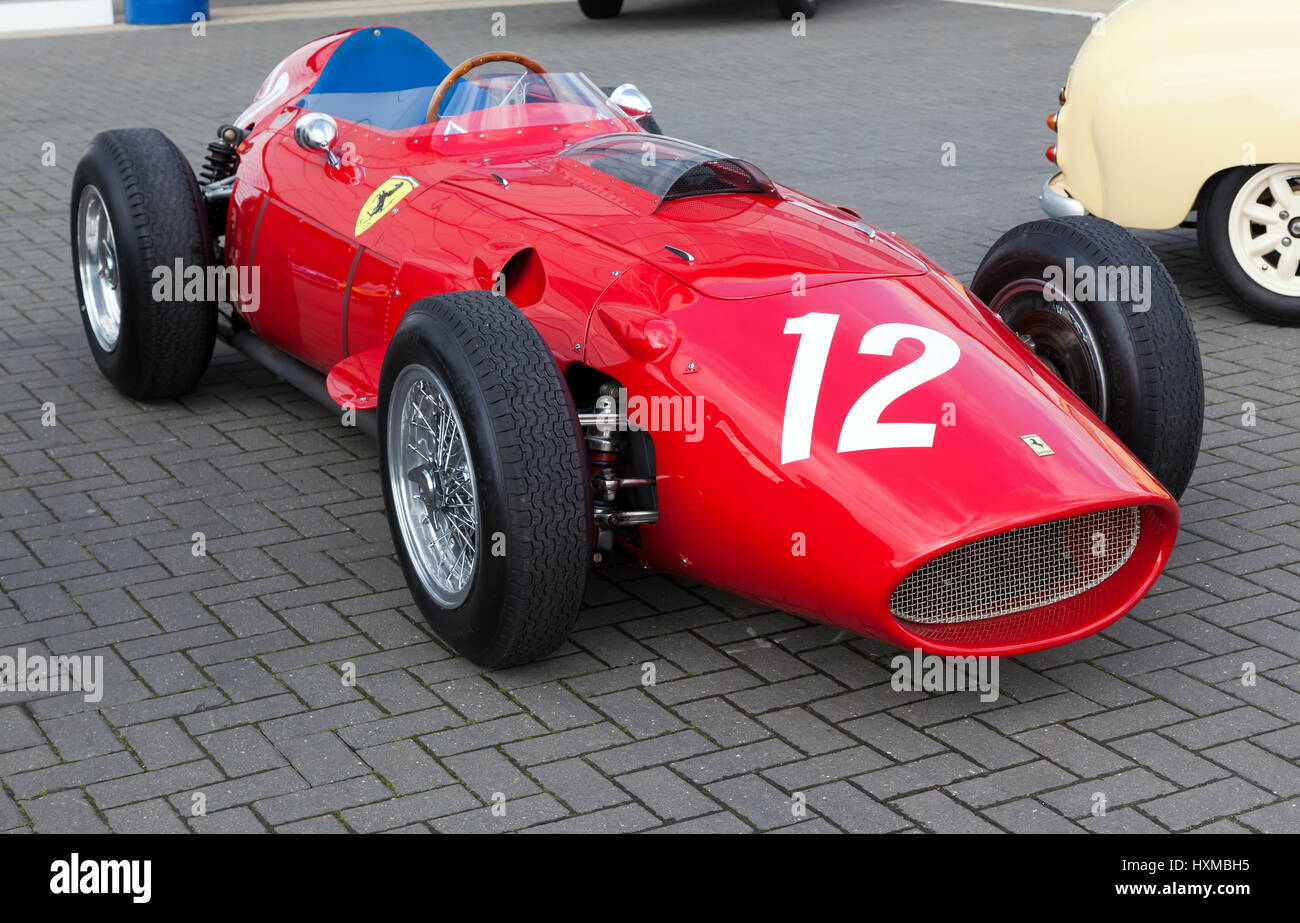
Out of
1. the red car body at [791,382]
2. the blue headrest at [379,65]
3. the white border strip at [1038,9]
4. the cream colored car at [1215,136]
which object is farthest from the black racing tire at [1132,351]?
the white border strip at [1038,9]

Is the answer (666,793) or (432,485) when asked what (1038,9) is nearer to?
(432,485)

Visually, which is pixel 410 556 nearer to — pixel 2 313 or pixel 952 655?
pixel 952 655

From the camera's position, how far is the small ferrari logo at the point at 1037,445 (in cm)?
384

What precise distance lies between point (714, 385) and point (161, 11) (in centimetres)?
1573

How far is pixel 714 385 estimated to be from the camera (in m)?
4.03

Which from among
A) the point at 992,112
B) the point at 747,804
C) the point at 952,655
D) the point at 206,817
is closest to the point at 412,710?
the point at 206,817

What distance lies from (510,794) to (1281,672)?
2116 millimetres

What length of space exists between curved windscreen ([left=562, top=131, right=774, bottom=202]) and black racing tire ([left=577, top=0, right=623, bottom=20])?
12.7 metres

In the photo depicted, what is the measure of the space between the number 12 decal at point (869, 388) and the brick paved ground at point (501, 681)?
73 cm

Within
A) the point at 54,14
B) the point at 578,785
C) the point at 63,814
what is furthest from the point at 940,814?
the point at 54,14

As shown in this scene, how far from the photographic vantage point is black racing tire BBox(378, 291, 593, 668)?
3898 mm

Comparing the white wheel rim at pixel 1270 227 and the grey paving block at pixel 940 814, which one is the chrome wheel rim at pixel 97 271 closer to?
the grey paving block at pixel 940 814

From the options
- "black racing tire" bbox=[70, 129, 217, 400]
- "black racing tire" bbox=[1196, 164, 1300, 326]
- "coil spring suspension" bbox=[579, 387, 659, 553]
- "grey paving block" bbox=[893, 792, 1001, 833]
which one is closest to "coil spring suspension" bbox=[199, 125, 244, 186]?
"black racing tire" bbox=[70, 129, 217, 400]

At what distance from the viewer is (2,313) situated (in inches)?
300
